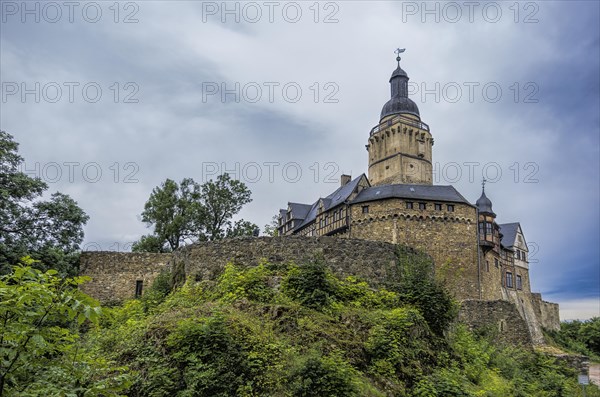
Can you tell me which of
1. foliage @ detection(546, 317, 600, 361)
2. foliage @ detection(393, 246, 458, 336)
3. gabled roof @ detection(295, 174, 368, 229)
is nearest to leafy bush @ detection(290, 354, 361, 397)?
foliage @ detection(393, 246, 458, 336)

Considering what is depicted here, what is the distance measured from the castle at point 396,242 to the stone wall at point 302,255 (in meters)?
0.03

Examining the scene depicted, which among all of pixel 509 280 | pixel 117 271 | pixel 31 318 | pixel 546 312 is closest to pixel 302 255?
pixel 31 318

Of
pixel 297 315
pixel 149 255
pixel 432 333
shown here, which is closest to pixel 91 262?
pixel 149 255

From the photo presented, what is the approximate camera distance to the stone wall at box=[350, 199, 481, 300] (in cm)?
3497

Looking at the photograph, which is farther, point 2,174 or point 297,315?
point 2,174

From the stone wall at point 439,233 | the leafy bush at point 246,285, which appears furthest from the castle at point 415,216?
the leafy bush at point 246,285

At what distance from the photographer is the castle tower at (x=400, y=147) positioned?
150ft

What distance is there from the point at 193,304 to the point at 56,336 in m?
8.32

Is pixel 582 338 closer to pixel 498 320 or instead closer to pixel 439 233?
pixel 439 233

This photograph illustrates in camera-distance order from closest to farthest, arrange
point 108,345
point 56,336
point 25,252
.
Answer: point 56,336, point 108,345, point 25,252

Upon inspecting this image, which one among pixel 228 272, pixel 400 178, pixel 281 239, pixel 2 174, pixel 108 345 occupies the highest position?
pixel 400 178

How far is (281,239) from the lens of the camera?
14875 mm

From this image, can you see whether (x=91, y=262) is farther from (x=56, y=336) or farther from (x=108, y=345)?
(x=56, y=336)

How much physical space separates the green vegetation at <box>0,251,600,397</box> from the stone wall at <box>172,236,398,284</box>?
451mm
